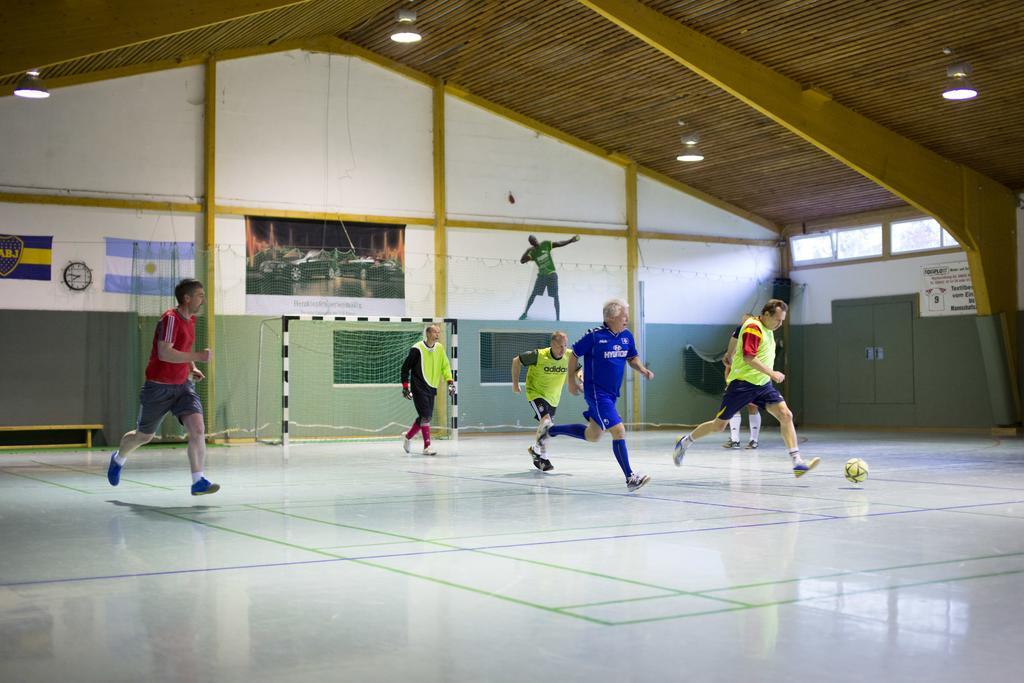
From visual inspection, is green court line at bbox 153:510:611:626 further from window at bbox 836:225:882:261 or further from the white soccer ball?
window at bbox 836:225:882:261

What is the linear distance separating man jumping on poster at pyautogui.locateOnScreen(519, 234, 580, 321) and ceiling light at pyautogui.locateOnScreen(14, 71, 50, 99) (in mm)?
11008

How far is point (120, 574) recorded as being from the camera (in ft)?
19.9

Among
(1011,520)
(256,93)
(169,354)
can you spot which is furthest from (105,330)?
(1011,520)

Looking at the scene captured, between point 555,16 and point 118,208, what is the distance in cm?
938

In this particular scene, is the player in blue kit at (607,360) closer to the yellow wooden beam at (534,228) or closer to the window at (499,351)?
the window at (499,351)

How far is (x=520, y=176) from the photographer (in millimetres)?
25547

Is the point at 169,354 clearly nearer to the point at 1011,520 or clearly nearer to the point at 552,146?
the point at 1011,520

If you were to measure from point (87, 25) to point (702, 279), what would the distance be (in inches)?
757

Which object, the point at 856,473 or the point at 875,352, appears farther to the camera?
the point at 875,352

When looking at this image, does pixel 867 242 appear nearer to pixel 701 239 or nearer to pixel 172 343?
pixel 701 239

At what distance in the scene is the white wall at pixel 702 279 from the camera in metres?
27.2

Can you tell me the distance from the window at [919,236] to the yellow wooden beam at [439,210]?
36.2 feet

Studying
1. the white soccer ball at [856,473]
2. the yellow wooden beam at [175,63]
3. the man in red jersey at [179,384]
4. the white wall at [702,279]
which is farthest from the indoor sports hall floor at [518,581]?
the white wall at [702,279]

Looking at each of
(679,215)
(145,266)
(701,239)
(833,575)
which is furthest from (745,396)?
(701,239)
